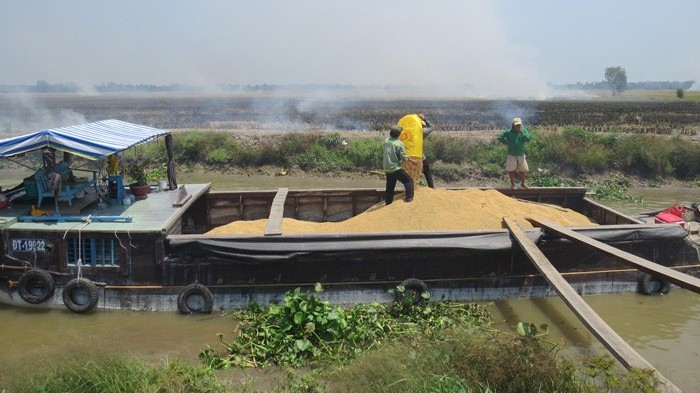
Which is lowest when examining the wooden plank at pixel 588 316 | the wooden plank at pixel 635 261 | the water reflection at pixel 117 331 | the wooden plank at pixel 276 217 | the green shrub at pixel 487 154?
the water reflection at pixel 117 331

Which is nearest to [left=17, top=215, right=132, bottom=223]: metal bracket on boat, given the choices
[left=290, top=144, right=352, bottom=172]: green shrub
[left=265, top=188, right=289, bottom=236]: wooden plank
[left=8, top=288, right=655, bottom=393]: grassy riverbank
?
[left=265, top=188, right=289, bottom=236]: wooden plank

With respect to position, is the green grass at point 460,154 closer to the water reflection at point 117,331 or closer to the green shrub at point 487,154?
the green shrub at point 487,154

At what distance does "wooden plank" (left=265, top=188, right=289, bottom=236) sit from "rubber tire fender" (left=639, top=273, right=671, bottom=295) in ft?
17.3

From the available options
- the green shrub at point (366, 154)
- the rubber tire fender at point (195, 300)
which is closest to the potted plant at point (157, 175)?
the green shrub at point (366, 154)

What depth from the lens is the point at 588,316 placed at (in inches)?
242

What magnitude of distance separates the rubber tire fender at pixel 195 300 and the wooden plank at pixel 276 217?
1.12 m

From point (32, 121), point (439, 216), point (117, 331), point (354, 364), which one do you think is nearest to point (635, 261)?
point (439, 216)

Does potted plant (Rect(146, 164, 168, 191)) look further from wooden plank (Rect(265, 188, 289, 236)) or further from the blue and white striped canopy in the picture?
the blue and white striped canopy

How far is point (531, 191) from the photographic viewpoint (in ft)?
35.7

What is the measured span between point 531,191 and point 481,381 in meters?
6.35

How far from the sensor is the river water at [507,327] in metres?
6.94

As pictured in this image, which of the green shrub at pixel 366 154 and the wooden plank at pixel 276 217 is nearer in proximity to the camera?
the wooden plank at pixel 276 217

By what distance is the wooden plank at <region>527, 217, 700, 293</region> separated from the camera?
6.41 m

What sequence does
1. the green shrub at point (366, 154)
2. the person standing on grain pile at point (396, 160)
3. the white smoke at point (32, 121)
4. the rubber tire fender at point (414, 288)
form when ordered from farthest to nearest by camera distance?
the white smoke at point (32, 121) < the green shrub at point (366, 154) < the person standing on grain pile at point (396, 160) < the rubber tire fender at point (414, 288)
